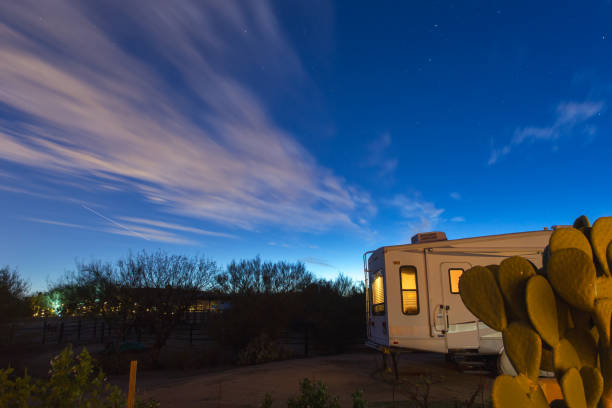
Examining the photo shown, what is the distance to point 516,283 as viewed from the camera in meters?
2.37

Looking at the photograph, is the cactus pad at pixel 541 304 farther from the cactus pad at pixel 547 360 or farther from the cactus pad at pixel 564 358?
the cactus pad at pixel 547 360

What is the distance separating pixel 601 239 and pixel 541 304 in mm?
648

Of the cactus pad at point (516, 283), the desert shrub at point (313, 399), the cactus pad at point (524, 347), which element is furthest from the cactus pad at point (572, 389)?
the desert shrub at point (313, 399)

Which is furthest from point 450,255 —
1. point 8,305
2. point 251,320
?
point 8,305

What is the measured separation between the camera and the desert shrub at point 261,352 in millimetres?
12703

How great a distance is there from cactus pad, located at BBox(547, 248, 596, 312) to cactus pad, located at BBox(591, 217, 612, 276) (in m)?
0.36

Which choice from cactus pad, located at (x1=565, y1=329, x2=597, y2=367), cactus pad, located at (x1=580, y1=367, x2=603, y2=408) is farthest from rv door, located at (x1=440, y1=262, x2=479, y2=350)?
cactus pad, located at (x1=580, y1=367, x2=603, y2=408)

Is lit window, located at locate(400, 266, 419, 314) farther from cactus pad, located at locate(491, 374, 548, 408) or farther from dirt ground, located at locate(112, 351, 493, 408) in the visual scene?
cactus pad, located at locate(491, 374, 548, 408)

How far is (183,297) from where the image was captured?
1421cm

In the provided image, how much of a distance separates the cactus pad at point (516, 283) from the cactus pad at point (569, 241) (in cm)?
Answer: 23

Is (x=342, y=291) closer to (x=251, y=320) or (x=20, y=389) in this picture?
(x=251, y=320)

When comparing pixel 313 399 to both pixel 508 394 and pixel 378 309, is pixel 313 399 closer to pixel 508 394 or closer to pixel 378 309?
pixel 508 394

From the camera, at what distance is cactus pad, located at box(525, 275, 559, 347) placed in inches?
86.9

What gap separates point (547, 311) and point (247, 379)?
718 centimetres
